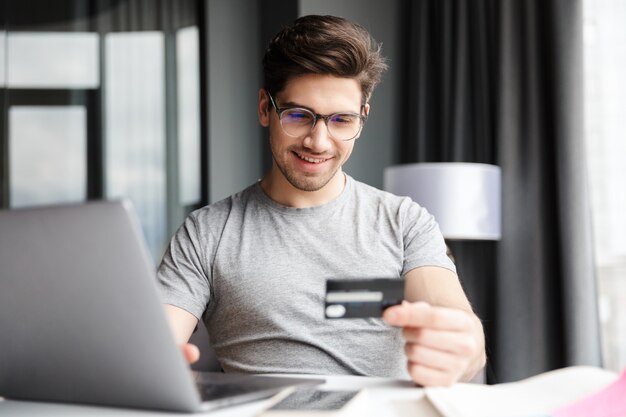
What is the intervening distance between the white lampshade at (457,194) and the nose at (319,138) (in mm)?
1372

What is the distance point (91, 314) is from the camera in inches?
30.3

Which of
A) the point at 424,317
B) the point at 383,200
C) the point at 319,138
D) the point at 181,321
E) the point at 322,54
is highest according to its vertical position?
the point at 322,54

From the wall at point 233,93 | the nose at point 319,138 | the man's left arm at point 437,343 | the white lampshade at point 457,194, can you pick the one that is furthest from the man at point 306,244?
the wall at point 233,93

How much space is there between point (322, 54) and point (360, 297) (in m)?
0.79

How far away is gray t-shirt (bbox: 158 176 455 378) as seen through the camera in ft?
4.78

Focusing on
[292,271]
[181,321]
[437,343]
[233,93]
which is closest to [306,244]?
[292,271]

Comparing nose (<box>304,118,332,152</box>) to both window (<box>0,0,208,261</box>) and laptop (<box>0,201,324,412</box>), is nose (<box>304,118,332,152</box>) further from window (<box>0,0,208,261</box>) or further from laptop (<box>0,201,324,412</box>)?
window (<box>0,0,208,261</box>)

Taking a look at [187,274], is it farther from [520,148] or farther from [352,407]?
[520,148]

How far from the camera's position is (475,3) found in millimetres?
3436

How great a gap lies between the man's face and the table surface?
669 mm

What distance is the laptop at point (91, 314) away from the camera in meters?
0.73

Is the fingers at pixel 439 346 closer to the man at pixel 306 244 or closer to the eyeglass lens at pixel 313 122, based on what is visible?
the man at pixel 306 244

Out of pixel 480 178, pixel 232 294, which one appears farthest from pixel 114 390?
pixel 480 178

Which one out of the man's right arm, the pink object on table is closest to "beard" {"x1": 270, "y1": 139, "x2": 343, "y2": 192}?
the man's right arm
